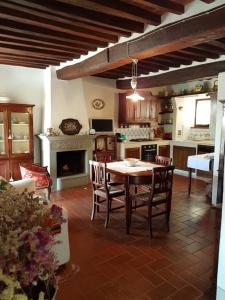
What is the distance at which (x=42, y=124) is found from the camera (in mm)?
5625

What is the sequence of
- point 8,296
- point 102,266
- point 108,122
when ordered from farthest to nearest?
point 108,122 < point 102,266 < point 8,296

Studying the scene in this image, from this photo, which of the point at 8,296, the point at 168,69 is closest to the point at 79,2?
the point at 8,296

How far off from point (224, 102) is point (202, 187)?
231 centimetres

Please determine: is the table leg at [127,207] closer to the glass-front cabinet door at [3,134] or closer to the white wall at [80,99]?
the white wall at [80,99]

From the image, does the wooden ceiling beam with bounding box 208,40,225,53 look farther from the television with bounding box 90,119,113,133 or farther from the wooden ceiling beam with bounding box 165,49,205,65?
the television with bounding box 90,119,113,133

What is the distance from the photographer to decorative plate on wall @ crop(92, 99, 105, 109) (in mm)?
6061

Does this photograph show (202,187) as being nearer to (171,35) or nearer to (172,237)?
(172,237)

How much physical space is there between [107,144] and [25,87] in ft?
7.73

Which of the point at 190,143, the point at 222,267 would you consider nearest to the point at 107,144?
the point at 190,143

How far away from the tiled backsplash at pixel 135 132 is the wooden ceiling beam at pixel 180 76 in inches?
45.3

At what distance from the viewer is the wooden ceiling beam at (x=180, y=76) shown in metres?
4.18

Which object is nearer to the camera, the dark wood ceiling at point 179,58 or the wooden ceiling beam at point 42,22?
the wooden ceiling beam at point 42,22

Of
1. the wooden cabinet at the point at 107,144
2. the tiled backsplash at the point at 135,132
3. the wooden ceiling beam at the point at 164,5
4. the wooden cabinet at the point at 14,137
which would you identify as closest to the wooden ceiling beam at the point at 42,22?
the wooden ceiling beam at the point at 164,5

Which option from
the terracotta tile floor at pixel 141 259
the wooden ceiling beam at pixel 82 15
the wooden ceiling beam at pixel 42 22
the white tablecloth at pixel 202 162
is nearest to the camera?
the terracotta tile floor at pixel 141 259
